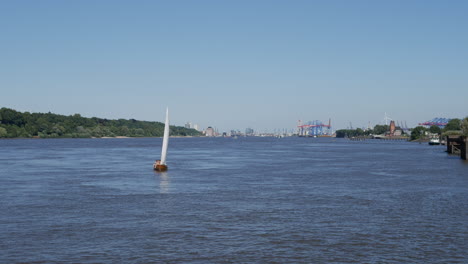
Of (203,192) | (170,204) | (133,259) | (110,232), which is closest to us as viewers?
(133,259)

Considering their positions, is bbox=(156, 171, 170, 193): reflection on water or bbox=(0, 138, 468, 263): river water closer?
bbox=(0, 138, 468, 263): river water

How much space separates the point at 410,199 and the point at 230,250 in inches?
868

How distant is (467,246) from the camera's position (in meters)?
24.5

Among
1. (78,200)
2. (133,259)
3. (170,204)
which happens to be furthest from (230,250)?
(78,200)

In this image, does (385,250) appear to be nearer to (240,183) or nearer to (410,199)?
(410,199)

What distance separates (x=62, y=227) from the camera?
28750 millimetres

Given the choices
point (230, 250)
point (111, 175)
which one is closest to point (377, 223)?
point (230, 250)

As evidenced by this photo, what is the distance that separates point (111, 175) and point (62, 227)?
1379 inches

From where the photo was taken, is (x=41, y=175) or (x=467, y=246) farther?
(x=41, y=175)

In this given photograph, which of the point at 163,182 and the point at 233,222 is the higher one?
the point at 163,182

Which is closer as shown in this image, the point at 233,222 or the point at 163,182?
the point at 233,222

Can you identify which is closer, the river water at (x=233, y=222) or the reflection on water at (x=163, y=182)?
the river water at (x=233, y=222)

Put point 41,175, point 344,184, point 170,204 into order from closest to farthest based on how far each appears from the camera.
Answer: point 170,204
point 344,184
point 41,175

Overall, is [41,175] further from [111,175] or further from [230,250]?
[230,250]
